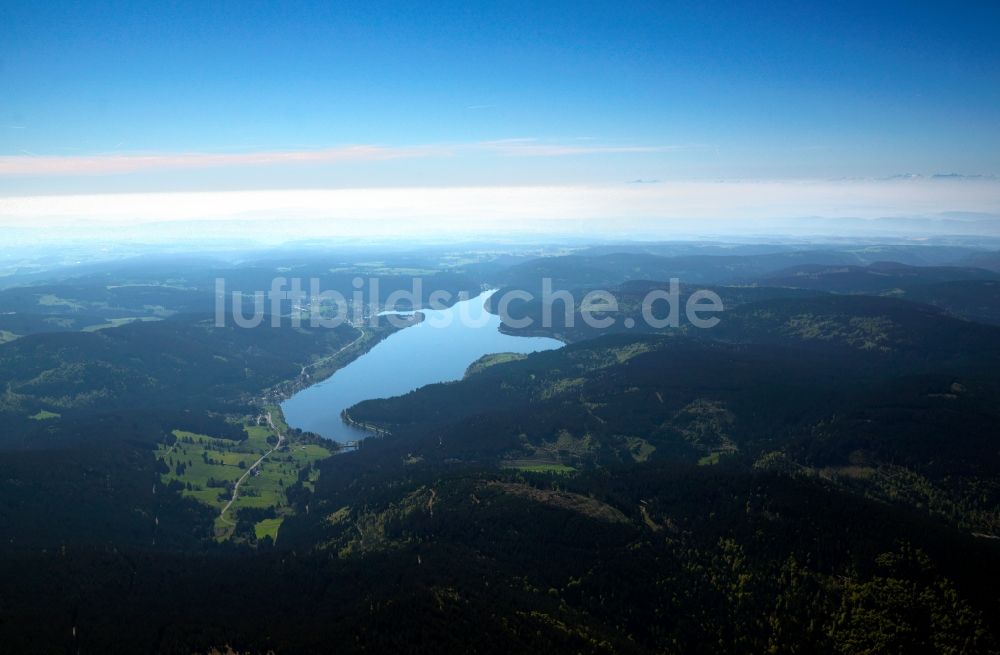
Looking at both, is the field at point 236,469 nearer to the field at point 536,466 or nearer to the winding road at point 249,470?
the winding road at point 249,470

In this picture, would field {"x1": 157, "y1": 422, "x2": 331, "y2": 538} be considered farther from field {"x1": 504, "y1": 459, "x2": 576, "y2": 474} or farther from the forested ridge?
field {"x1": 504, "y1": 459, "x2": 576, "y2": 474}

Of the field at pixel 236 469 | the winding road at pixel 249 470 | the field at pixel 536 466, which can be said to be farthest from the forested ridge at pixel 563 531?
the winding road at pixel 249 470

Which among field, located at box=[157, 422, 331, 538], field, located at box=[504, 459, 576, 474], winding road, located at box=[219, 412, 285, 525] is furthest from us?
field, located at box=[504, 459, 576, 474]

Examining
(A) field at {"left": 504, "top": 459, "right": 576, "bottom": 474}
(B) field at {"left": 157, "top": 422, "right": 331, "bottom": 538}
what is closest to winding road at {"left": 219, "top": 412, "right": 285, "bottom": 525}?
(B) field at {"left": 157, "top": 422, "right": 331, "bottom": 538}

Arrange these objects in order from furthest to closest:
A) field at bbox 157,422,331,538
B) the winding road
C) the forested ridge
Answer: field at bbox 157,422,331,538, the winding road, the forested ridge

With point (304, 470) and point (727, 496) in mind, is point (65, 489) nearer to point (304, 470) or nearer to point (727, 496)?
point (304, 470)

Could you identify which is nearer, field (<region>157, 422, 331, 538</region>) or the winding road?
the winding road

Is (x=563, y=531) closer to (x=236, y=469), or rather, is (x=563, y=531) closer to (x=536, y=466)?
(x=536, y=466)

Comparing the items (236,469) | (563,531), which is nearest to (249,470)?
(236,469)

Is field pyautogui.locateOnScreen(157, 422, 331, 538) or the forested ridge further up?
the forested ridge

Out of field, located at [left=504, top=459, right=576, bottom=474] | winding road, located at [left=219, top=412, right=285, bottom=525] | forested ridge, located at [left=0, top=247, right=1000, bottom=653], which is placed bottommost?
winding road, located at [left=219, top=412, right=285, bottom=525]

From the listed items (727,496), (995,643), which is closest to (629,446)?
(727,496)
